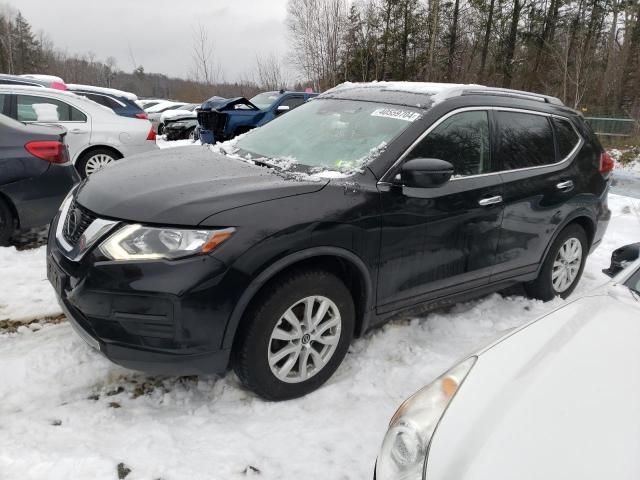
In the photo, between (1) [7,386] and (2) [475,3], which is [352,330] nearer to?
(1) [7,386]

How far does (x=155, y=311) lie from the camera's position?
224 centimetres

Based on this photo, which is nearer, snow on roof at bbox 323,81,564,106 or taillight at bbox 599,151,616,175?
snow on roof at bbox 323,81,564,106

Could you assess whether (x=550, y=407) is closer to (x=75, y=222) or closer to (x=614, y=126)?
(x=75, y=222)

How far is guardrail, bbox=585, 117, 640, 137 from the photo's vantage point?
807 inches

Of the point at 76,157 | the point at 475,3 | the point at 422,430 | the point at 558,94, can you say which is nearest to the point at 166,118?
the point at 76,157

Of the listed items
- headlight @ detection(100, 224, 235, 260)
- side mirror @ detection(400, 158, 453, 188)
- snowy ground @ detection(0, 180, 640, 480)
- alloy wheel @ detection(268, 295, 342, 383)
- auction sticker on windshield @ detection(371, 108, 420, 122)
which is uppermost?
auction sticker on windshield @ detection(371, 108, 420, 122)

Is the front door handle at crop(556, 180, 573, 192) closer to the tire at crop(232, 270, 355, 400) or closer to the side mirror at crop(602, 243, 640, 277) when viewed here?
the side mirror at crop(602, 243, 640, 277)

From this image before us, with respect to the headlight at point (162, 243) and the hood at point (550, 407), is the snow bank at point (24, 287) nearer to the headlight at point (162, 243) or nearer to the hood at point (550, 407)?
the headlight at point (162, 243)

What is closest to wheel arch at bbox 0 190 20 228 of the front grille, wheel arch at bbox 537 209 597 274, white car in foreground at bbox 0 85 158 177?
the front grille

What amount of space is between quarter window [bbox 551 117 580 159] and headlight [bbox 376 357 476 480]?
2926 millimetres

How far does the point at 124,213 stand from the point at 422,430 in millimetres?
1694

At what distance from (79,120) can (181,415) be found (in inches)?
235

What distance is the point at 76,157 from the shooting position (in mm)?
6984

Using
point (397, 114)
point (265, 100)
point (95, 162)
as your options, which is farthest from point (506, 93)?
point (265, 100)
